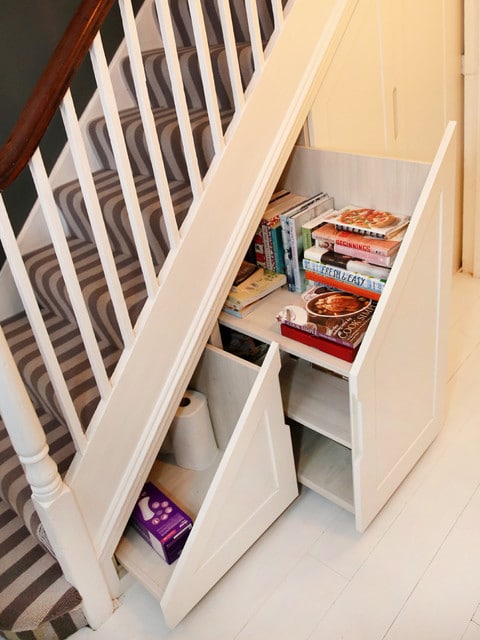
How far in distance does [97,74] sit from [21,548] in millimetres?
1267

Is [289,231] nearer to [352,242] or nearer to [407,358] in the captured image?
[352,242]

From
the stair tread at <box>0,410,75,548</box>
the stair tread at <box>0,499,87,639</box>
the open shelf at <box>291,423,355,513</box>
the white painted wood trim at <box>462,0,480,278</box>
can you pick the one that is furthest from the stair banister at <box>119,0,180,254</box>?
the white painted wood trim at <box>462,0,480,278</box>

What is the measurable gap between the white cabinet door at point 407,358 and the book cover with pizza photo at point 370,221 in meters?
0.11

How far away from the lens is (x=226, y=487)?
5.13 feet

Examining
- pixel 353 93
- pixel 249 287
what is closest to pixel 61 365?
pixel 249 287

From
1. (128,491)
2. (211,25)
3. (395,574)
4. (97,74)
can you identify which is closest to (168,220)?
(97,74)

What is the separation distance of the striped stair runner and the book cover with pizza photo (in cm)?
45

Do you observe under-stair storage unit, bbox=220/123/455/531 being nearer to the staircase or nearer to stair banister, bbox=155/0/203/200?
the staircase

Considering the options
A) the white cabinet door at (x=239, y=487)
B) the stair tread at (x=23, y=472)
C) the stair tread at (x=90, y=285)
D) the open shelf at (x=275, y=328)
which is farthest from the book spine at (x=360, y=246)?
the stair tread at (x=23, y=472)

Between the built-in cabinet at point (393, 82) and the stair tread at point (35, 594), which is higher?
the built-in cabinet at point (393, 82)

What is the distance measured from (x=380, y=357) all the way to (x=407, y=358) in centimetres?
18

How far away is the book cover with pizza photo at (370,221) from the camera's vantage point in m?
1.65

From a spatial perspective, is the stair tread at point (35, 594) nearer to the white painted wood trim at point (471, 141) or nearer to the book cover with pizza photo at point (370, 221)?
the book cover with pizza photo at point (370, 221)

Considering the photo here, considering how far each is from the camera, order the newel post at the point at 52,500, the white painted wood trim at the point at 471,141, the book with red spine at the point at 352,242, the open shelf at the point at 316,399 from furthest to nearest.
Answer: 1. the white painted wood trim at the point at 471,141
2. the open shelf at the point at 316,399
3. the book with red spine at the point at 352,242
4. the newel post at the point at 52,500
